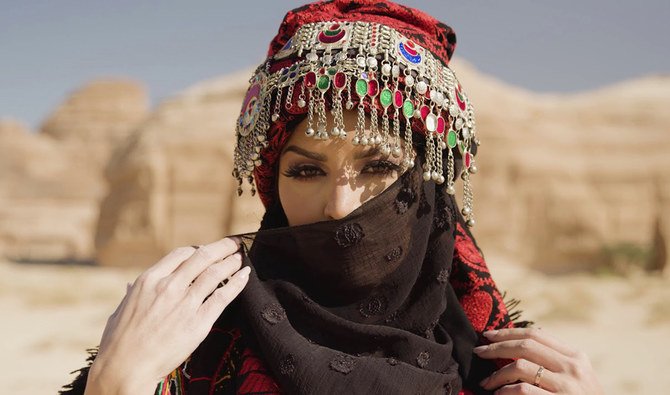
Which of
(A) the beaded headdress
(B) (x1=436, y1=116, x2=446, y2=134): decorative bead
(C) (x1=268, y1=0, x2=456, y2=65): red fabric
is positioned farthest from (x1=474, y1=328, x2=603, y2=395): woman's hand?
(C) (x1=268, y1=0, x2=456, y2=65): red fabric

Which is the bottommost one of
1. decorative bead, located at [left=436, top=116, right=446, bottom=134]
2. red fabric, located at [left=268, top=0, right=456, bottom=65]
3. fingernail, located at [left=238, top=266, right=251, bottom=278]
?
fingernail, located at [left=238, top=266, right=251, bottom=278]

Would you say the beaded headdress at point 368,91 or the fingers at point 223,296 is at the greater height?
the beaded headdress at point 368,91

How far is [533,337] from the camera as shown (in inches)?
62.1

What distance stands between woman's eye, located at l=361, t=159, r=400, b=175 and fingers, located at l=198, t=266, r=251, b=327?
0.39 metres

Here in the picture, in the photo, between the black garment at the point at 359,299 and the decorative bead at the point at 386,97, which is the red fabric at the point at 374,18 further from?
the black garment at the point at 359,299

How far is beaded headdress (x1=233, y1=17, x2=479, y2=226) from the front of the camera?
1.50 meters

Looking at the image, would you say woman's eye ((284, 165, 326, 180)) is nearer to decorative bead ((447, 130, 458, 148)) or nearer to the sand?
decorative bead ((447, 130, 458, 148))

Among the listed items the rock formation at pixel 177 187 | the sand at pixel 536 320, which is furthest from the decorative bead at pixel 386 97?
the rock formation at pixel 177 187

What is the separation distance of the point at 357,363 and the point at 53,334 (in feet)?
31.6

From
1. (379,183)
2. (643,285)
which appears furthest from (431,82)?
(643,285)

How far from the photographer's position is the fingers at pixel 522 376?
4.86 ft

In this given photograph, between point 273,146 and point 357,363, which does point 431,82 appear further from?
point 357,363

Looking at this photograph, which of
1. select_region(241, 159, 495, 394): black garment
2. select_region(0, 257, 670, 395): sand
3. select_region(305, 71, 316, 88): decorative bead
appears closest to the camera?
select_region(241, 159, 495, 394): black garment

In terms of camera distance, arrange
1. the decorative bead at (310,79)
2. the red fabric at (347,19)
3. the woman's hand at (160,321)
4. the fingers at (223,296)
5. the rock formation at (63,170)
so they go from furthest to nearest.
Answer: the rock formation at (63,170)
the red fabric at (347,19)
the decorative bead at (310,79)
the fingers at (223,296)
the woman's hand at (160,321)
